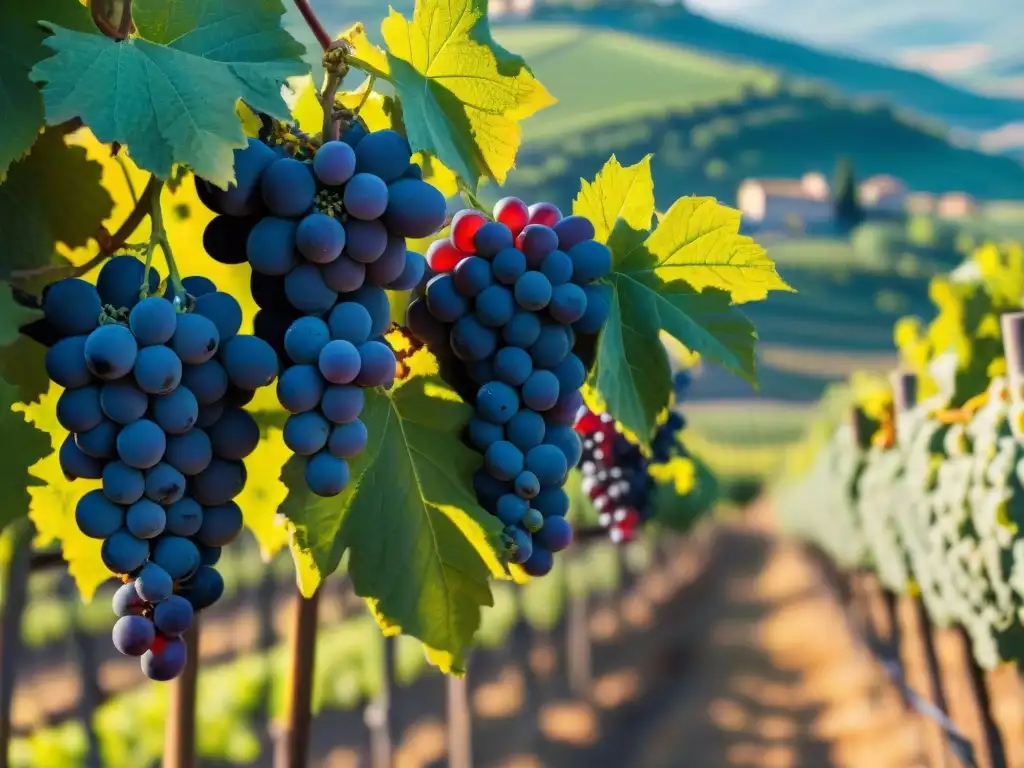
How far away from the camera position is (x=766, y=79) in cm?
6450

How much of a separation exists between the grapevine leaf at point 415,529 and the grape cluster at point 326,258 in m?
0.13

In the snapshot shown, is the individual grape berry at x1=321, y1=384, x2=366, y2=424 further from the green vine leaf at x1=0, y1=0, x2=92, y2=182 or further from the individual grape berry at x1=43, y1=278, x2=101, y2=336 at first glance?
the green vine leaf at x1=0, y1=0, x2=92, y2=182

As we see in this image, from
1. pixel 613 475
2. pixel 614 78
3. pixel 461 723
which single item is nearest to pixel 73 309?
pixel 613 475

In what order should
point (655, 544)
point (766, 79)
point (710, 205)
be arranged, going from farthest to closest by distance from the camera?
1. point (766, 79)
2. point (655, 544)
3. point (710, 205)

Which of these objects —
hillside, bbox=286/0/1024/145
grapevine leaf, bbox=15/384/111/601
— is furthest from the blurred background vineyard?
hillside, bbox=286/0/1024/145

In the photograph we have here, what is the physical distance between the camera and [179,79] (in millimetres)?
836

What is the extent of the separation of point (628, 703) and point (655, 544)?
5.71 meters

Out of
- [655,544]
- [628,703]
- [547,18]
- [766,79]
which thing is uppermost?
[547,18]

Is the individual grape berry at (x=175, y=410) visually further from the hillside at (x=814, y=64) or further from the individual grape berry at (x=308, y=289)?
the hillside at (x=814, y=64)

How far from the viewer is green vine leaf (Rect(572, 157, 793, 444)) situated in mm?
1115

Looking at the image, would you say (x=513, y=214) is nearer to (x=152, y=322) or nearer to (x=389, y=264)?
(x=389, y=264)

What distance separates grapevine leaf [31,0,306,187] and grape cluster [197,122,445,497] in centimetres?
6

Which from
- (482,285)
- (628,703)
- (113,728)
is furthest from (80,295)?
(628,703)

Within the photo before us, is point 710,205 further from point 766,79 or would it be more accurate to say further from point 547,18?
point 547,18
